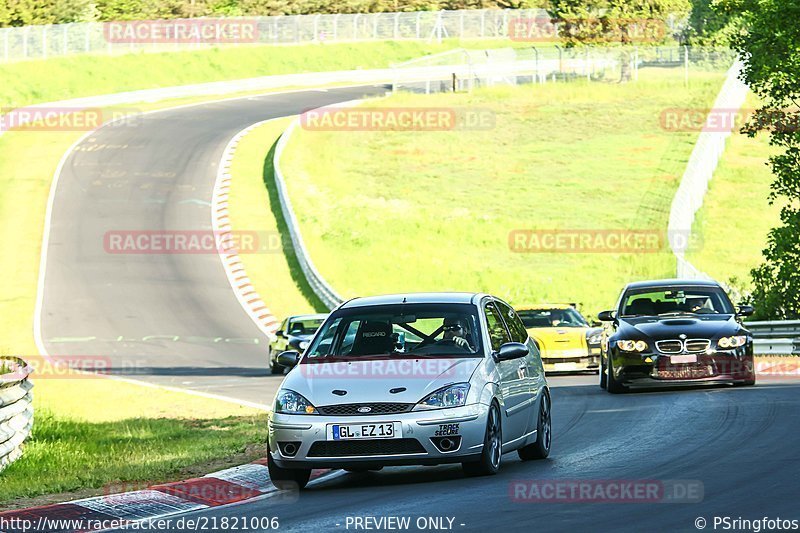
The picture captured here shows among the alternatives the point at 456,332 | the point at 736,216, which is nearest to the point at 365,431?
the point at 456,332

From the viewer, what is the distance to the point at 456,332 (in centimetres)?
1280

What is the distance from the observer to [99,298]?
41844mm

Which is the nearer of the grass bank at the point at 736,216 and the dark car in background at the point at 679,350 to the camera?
the dark car in background at the point at 679,350

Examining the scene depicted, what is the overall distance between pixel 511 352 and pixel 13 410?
5.00 m

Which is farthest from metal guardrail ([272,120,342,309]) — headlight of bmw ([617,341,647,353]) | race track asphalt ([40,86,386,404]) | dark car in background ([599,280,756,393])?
headlight of bmw ([617,341,647,353])

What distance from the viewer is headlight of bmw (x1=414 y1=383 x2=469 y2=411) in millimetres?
11655

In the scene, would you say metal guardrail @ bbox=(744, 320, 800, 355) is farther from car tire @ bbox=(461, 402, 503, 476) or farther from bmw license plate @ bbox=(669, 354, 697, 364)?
car tire @ bbox=(461, 402, 503, 476)

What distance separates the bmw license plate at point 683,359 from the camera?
20.5 meters

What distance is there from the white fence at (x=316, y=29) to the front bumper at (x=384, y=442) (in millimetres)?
72366

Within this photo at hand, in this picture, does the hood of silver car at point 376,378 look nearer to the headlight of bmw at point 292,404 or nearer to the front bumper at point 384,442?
the headlight of bmw at point 292,404

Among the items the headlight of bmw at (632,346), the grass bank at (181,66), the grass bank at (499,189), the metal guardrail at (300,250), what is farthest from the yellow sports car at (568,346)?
the grass bank at (181,66)

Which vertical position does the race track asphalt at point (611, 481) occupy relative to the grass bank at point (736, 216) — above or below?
above

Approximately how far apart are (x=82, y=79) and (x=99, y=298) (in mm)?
38272

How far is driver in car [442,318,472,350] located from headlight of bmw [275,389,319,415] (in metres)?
1.58
